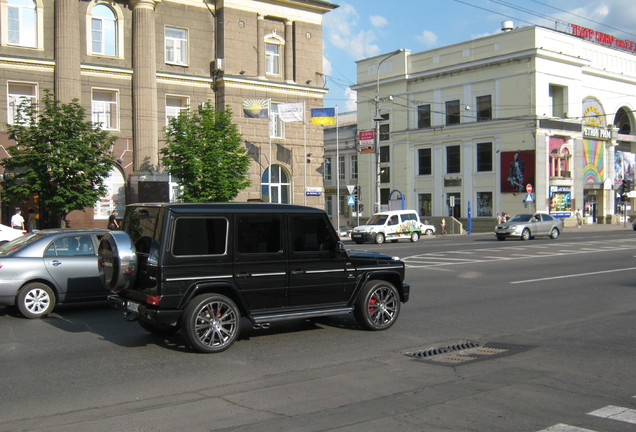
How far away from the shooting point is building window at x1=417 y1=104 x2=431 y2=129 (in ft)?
206

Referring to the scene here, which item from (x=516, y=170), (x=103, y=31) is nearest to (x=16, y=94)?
(x=103, y=31)

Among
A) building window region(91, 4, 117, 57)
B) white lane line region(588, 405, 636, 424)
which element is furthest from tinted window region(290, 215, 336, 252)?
building window region(91, 4, 117, 57)

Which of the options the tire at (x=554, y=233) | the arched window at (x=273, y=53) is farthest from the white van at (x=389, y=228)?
the arched window at (x=273, y=53)

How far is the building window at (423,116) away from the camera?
62.7 metres

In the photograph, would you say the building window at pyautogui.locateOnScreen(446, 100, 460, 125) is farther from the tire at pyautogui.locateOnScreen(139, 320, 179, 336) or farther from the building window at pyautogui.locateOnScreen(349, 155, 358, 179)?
the tire at pyautogui.locateOnScreen(139, 320, 179, 336)

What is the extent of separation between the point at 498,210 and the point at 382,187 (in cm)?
1461

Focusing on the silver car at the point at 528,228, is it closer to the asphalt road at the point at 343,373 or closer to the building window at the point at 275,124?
the building window at the point at 275,124

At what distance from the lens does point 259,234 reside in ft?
28.3

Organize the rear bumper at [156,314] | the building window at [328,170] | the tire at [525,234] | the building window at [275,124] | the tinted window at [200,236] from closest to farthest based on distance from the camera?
the rear bumper at [156,314], the tinted window at [200,236], the building window at [275,124], the tire at [525,234], the building window at [328,170]

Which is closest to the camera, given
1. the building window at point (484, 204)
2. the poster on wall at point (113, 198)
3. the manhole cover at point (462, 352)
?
the manhole cover at point (462, 352)

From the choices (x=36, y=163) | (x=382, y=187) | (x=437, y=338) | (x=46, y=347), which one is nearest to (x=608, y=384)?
(x=437, y=338)

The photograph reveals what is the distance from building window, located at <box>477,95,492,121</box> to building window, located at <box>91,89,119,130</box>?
3700 cm

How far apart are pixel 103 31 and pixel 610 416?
30480 millimetres

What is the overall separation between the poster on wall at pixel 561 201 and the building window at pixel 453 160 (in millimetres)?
8997
